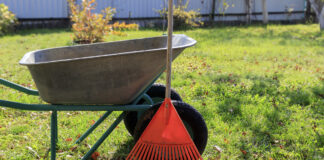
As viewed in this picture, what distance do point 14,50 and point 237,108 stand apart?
533cm

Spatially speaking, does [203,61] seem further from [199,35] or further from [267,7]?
[267,7]

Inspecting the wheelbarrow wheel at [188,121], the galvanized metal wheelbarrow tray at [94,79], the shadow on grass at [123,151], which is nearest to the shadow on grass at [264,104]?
the wheelbarrow wheel at [188,121]

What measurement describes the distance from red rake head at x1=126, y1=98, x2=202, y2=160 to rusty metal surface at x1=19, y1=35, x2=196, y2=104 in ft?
0.94

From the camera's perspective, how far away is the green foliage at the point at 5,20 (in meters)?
9.01

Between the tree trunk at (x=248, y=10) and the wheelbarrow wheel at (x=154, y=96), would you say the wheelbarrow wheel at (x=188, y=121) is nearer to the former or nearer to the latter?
the wheelbarrow wheel at (x=154, y=96)

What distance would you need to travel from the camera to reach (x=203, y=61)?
228 inches

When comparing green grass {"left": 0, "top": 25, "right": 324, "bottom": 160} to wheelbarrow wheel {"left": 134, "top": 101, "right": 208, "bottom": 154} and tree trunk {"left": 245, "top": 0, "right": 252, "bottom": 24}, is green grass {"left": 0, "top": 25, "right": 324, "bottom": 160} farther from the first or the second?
tree trunk {"left": 245, "top": 0, "right": 252, "bottom": 24}

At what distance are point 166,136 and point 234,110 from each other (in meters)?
1.72

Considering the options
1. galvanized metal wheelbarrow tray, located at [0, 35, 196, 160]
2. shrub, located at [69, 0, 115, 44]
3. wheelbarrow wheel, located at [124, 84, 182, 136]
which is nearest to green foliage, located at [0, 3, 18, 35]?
shrub, located at [69, 0, 115, 44]

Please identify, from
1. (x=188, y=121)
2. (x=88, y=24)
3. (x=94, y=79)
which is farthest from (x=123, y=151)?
(x=88, y=24)

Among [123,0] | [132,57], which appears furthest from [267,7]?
[132,57]

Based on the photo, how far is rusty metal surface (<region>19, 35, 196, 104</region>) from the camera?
1925mm

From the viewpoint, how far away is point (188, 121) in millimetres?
2225

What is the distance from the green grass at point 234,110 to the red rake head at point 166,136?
2.19 ft
